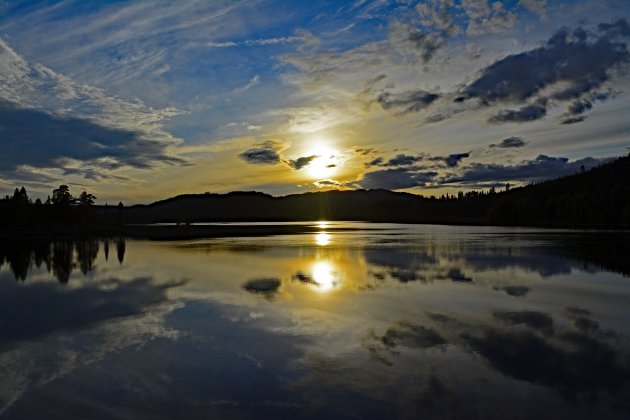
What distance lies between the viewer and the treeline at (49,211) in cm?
10138

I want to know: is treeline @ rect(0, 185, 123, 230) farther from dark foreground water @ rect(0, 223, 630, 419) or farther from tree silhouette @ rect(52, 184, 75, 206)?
dark foreground water @ rect(0, 223, 630, 419)

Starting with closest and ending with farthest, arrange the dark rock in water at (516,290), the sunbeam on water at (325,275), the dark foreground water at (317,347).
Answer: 1. the dark foreground water at (317,347)
2. the dark rock in water at (516,290)
3. the sunbeam on water at (325,275)

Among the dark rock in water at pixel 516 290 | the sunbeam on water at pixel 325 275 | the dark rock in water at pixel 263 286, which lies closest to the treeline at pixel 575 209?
the sunbeam on water at pixel 325 275

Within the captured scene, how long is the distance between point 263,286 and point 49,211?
101 m

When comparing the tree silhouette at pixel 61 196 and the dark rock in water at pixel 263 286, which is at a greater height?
the tree silhouette at pixel 61 196

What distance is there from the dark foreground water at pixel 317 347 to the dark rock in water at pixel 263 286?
0.13 metres

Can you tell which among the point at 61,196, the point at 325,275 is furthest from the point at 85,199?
the point at 325,275

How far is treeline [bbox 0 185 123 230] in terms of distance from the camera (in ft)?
333

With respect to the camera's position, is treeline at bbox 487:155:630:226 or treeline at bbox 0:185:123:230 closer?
treeline at bbox 0:185:123:230

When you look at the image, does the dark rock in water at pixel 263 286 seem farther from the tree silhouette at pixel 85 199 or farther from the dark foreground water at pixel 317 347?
the tree silhouette at pixel 85 199

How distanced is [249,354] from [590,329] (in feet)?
41.2

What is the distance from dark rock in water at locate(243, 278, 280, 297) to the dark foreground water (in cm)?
13

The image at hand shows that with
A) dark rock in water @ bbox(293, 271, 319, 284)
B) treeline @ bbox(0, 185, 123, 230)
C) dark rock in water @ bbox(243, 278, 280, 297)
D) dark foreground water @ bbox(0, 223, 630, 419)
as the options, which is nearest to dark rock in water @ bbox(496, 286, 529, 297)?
dark foreground water @ bbox(0, 223, 630, 419)

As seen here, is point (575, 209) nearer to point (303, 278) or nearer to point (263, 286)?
point (303, 278)
